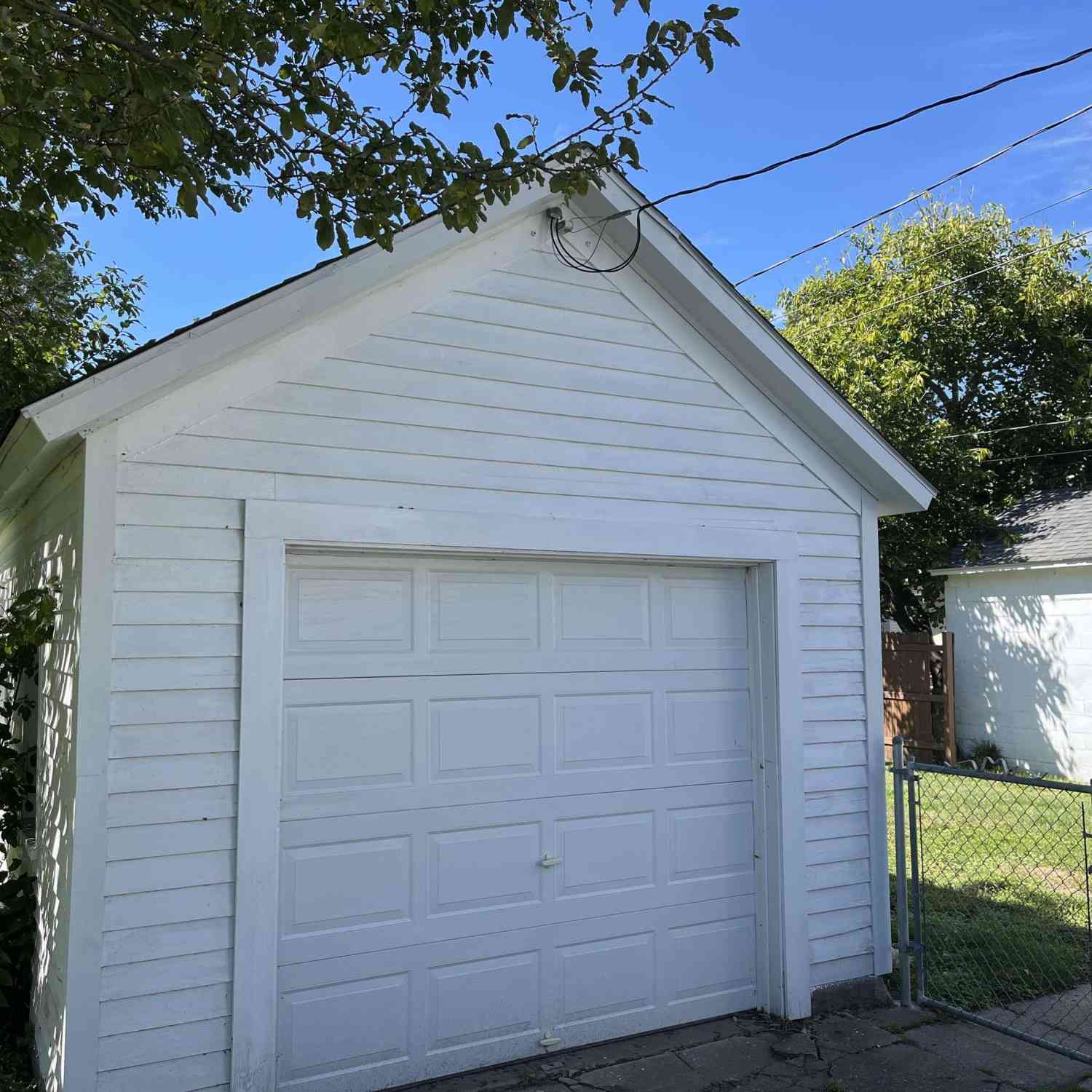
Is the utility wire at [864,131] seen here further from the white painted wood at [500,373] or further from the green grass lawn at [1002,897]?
the green grass lawn at [1002,897]

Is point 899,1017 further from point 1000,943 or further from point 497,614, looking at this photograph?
point 497,614

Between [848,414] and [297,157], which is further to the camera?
[848,414]

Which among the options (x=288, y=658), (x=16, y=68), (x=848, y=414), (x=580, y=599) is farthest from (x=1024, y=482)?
(x=16, y=68)

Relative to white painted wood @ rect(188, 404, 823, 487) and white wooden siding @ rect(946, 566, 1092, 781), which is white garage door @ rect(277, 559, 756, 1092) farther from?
white wooden siding @ rect(946, 566, 1092, 781)

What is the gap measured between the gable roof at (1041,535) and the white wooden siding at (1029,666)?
219 millimetres

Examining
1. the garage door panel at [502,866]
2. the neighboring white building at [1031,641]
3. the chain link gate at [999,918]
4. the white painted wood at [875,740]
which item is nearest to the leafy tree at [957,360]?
the neighboring white building at [1031,641]

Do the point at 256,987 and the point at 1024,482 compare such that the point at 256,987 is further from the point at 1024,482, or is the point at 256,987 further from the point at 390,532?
the point at 1024,482

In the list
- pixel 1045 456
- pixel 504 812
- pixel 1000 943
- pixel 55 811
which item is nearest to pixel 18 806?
pixel 55 811

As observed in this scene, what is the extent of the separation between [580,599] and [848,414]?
1.93m

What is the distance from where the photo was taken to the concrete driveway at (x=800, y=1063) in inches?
179

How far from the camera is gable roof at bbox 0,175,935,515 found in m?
3.93

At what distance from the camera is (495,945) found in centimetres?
482

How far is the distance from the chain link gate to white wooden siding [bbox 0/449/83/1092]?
4.28m

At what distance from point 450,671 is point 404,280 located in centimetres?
191
